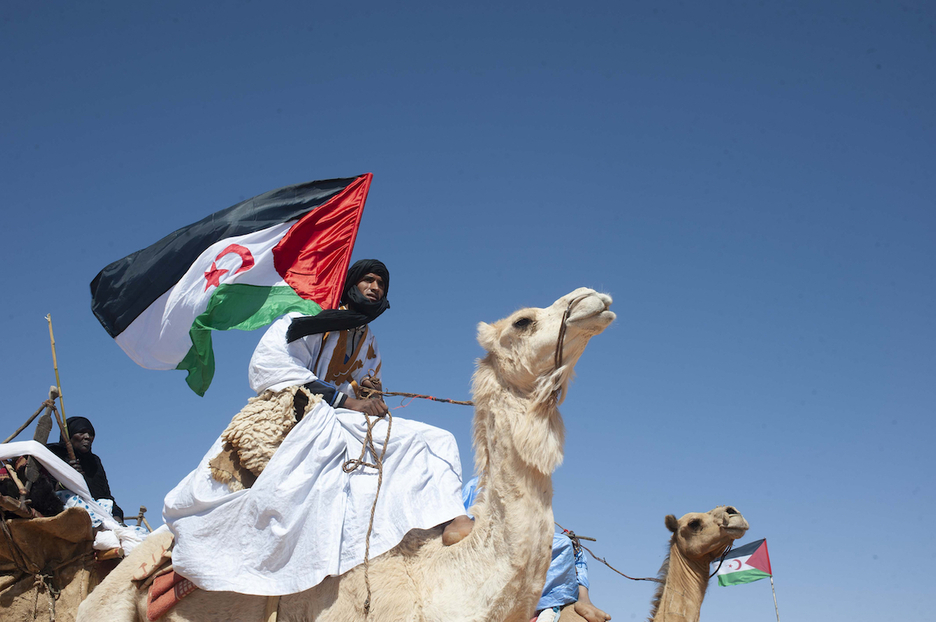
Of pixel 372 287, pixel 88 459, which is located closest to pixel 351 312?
pixel 372 287

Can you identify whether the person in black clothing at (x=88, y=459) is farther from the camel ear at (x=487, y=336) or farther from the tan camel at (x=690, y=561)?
the camel ear at (x=487, y=336)

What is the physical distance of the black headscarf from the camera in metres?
5.30

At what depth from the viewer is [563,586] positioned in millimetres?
8531

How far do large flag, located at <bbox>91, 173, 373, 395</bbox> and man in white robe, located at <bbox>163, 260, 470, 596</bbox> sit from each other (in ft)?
4.25

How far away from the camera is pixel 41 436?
23.1 feet

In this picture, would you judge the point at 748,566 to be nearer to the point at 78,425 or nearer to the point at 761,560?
the point at 761,560

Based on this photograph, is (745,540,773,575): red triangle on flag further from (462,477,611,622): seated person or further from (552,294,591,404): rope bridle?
(552,294,591,404): rope bridle

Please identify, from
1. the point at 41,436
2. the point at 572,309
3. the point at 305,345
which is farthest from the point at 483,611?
the point at 41,436

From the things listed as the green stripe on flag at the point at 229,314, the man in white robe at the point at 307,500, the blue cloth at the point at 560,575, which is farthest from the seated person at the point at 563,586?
the man in white robe at the point at 307,500

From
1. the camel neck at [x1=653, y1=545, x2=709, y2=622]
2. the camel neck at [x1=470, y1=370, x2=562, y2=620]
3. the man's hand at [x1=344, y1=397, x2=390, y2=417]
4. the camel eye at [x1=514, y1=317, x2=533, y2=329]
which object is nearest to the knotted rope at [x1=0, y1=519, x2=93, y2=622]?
the man's hand at [x1=344, y1=397, x2=390, y2=417]

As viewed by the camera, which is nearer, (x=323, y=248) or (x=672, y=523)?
(x=323, y=248)

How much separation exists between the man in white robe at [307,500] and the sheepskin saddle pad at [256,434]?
0.27 feet

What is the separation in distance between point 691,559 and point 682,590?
39cm

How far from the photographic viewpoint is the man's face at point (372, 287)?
20.1 feet
